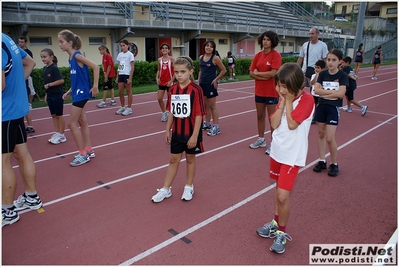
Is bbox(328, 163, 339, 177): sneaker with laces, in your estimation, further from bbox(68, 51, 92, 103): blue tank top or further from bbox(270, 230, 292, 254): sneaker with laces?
bbox(68, 51, 92, 103): blue tank top

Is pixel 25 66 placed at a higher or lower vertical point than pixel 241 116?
higher

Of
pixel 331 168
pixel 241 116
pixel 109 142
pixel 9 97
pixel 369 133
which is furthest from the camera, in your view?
pixel 241 116

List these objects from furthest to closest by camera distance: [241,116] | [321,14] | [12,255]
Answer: [321,14] < [241,116] < [12,255]

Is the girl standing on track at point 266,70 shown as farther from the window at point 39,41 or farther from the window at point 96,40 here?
the window at point 96,40

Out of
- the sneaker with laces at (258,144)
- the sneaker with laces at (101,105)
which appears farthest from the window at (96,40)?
the sneaker with laces at (258,144)

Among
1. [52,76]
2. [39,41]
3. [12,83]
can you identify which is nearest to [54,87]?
[52,76]

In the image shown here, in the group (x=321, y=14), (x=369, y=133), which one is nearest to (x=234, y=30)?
(x=369, y=133)

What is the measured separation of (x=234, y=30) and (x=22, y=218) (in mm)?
23558

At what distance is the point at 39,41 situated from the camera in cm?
1603

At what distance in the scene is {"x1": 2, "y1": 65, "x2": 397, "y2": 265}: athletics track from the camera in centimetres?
297

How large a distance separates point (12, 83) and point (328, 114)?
3.98m

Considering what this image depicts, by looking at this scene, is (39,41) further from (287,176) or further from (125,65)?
(287,176)

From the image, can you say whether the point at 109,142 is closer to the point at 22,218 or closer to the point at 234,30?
the point at 22,218

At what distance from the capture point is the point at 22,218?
3.53 meters
